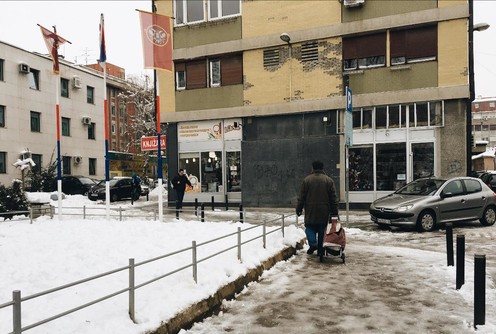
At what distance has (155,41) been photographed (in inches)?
501

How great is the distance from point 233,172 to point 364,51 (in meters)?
8.56

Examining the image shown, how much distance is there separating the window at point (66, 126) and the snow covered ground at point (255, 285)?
94.4ft

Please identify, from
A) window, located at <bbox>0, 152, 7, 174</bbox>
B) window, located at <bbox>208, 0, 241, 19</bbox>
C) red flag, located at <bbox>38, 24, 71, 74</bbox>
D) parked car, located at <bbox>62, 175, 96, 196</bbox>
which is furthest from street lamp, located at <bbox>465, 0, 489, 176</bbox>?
window, located at <bbox>0, 152, 7, 174</bbox>

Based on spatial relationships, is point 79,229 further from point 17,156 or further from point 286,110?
point 17,156

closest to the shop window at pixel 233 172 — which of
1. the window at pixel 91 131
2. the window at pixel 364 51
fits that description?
the window at pixel 364 51

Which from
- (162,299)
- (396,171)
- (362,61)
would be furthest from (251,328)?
(362,61)

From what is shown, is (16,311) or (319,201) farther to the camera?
(319,201)

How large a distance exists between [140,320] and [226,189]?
55.8 ft

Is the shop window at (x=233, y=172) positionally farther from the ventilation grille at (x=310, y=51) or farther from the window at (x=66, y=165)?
the window at (x=66, y=165)

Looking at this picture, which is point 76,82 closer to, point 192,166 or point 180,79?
point 180,79

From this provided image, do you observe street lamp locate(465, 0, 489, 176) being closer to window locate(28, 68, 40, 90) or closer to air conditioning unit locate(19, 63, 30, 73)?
air conditioning unit locate(19, 63, 30, 73)

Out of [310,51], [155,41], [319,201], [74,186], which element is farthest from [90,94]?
[319,201]

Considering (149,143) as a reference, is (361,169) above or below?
below

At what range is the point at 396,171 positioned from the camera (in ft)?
60.1
